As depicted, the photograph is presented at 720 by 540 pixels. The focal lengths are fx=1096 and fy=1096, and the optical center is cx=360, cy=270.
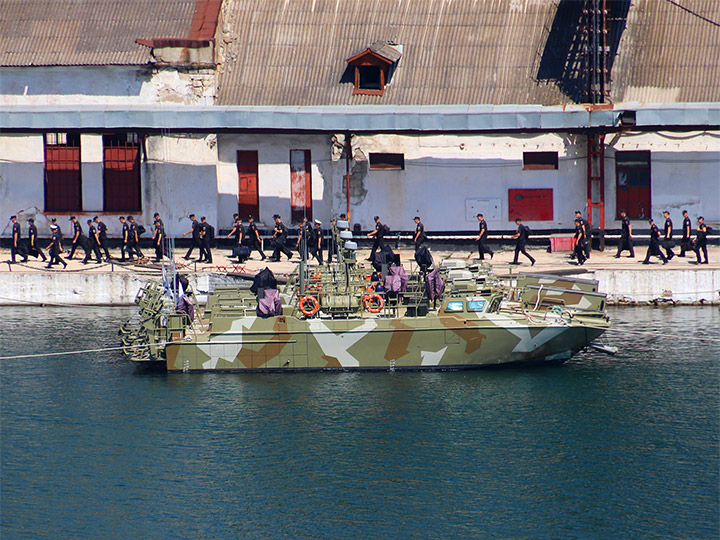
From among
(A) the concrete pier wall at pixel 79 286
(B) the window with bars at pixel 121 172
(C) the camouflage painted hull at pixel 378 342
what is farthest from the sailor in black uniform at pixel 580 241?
(B) the window with bars at pixel 121 172

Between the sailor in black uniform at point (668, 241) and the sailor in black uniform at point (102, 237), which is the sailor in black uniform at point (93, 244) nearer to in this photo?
the sailor in black uniform at point (102, 237)

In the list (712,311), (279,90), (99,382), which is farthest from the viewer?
(279,90)

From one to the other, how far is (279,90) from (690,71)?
1674cm

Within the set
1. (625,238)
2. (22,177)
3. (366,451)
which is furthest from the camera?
(22,177)

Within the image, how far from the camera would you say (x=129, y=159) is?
45219mm

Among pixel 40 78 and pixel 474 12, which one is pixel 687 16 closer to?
pixel 474 12

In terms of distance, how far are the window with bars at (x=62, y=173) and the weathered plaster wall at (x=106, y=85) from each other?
162 centimetres

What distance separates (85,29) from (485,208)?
18224 millimetres

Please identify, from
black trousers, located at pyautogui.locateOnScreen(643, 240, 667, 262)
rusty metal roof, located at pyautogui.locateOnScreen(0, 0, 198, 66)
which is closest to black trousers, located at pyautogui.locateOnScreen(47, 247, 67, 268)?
rusty metal roof, located at pyautogui.locateOnScreen(0, 0, 198, 66)

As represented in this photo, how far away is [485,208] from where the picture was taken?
148ft

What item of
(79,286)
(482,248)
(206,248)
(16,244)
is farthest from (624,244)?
(16,244)

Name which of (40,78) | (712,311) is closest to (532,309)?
(712,311)

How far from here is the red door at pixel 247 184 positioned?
4547 centimetres

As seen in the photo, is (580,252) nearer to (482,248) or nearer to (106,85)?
(482,248)
